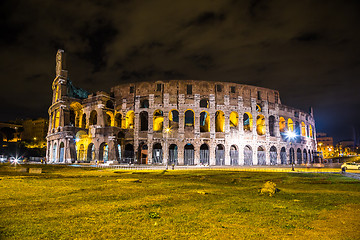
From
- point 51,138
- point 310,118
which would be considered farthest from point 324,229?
point 310,118

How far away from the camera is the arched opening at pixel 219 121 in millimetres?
40184

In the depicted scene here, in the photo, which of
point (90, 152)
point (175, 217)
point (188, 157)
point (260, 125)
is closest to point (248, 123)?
point (260, 125)

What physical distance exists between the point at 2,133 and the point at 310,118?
3207 inches

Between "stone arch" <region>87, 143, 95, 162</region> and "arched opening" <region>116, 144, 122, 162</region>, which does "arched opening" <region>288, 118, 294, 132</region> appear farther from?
"stone arch" <region>87, 143, 95, 162</region>

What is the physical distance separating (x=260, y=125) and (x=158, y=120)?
17.4 metres

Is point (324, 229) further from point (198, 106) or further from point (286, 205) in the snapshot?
point (198, 106)

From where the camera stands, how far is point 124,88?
4050 cm

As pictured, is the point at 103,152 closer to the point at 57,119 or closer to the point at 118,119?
the point at 118,119

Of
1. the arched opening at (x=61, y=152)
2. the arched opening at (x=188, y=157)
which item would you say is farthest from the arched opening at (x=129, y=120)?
the arched opening at (x=61, y=152)

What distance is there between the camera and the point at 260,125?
43156 millimetres

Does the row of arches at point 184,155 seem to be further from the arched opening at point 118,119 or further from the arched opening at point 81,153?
the arched opening at point 118,119

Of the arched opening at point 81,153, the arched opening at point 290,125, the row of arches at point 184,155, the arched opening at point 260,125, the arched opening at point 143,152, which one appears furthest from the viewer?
the arched opening at point 290,125

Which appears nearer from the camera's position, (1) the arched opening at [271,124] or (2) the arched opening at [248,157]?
(2) the arched opening at [248,157]

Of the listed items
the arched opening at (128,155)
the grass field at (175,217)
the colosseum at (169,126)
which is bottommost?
the grass field at (175,217)
